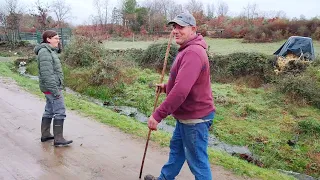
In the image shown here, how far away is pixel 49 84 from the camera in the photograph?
4.95 meters

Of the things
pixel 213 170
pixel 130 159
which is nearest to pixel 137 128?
pixel 130 159

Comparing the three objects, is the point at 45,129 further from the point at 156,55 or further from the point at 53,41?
the point at 156,55

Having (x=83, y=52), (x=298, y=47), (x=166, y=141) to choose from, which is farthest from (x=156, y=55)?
(x=166, y=141)

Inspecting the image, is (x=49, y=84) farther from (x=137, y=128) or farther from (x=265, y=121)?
Result: (x=265, y=121)

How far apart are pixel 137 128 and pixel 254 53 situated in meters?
9.74

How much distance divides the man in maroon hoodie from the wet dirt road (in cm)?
115

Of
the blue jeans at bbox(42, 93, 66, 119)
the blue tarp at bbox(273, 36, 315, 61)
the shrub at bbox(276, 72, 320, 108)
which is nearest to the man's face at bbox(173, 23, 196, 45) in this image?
the blue jeans at bbox(42, 93, 66, 119)

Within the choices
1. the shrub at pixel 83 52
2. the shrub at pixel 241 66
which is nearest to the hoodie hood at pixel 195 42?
the shrub at pixel 241 66

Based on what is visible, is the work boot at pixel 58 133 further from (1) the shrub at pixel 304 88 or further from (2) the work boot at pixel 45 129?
(1) the shrub at pixel 304 88

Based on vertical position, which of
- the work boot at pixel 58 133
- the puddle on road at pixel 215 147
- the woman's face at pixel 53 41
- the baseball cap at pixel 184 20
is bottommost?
the puddle on road at pixel 215 147

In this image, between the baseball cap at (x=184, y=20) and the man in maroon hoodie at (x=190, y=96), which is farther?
the baseball cap at (x=184, y=20)

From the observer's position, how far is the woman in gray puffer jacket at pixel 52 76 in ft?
16.1

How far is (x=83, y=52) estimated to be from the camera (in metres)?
16.0

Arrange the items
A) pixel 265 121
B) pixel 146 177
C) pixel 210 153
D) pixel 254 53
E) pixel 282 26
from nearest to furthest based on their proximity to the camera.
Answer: pixel 146 177
pixel 210 153
pixel 265 121
pixel 254 53
pixel 282 26
